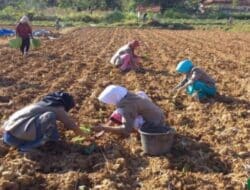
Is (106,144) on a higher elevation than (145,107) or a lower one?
lower

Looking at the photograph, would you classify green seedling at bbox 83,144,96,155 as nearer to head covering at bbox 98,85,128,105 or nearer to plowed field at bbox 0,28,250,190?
plowed field at bbox 0,28,250,190

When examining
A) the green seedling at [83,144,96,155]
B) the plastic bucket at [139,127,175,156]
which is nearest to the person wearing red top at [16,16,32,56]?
the green seedling at [83,144,96,155]

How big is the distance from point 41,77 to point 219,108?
5124 mm

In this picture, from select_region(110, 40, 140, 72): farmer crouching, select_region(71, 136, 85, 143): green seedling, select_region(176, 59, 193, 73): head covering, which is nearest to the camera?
select_region(71, 136, 85, 143): green seedling

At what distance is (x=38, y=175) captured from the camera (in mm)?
5609

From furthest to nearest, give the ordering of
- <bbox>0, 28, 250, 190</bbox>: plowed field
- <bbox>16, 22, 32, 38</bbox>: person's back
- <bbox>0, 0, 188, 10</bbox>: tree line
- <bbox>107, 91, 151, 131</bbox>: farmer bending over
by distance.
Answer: <bbox>0, 0, 188, 10</bbox>: tree line, <bbox>16, 22, 32, 38</bbox>: person's back, <bbox>107, 91, 151, 131</bbox>: farmer bending over, <bbox>0, 28, 250, 190</bbox>: plowed field

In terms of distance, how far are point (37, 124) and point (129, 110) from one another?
1196 mm

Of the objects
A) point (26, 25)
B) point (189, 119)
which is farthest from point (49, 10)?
point (189, 119)

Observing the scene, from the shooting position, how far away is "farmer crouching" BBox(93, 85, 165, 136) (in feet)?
21.8

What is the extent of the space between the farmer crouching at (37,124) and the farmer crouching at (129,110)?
507 mm

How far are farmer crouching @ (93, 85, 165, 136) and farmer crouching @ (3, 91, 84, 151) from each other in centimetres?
51

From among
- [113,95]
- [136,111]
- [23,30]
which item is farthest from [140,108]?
[23,30]

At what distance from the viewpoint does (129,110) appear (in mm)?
6680

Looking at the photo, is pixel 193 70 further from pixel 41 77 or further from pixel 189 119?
pixel 41 77
